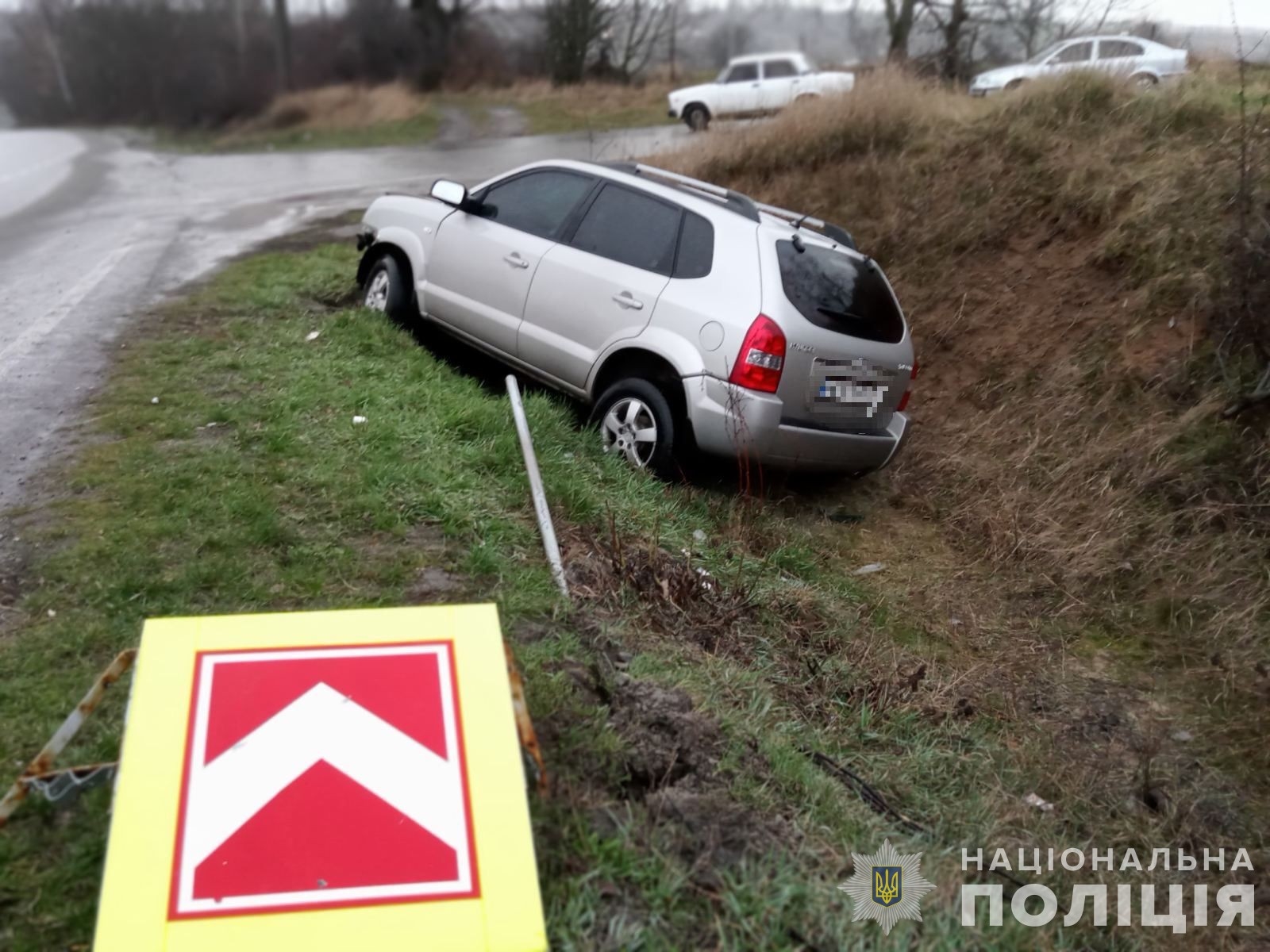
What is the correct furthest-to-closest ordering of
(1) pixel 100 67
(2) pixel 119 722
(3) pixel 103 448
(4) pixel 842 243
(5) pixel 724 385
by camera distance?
(1) pixel 100 67, (4) pixel 842 243, (5) pixel 724 385, (3) pixel 103 448, (2) pixel 119 722

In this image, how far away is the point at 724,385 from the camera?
5.56 meters

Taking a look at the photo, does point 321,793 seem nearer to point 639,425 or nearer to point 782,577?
point 782,577

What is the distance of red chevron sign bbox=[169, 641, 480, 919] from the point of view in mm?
2262

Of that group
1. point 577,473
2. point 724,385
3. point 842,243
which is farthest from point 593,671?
point 842,243

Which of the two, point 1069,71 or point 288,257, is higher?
point 1069,71

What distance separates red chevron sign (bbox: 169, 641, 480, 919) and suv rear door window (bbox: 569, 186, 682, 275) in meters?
3.75

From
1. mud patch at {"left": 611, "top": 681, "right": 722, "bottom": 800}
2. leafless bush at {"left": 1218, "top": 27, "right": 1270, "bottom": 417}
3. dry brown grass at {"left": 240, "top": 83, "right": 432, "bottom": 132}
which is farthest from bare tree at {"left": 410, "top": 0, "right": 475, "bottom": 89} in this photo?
mud patch at {"left": 611, "top": 681, "right": 722, "bottom": 800}

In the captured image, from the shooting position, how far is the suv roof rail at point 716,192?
6.14m

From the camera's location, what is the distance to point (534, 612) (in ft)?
13.0

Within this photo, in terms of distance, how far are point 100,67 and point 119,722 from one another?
51411mm

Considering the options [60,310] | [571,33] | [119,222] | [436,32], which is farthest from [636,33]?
[60,310]

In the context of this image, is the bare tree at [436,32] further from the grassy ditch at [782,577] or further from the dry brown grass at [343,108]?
the grassy ditch at [782,577]

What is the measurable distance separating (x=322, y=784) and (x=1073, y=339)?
6829 mm

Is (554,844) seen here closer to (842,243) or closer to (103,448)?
→ (103,448)
